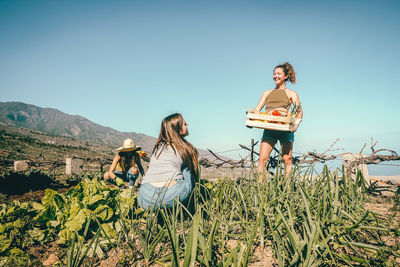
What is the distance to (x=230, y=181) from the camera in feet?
7.94

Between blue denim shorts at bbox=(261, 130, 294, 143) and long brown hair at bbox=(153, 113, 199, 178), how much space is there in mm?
1282

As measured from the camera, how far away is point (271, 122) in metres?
3.17

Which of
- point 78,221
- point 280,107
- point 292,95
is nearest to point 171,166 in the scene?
point 78,221

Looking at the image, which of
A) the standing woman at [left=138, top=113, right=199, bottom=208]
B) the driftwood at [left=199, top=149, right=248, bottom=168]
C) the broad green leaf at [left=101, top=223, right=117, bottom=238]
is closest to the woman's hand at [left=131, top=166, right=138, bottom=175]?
the driftwood at [left=199, top=149, right=248, bottom=168]

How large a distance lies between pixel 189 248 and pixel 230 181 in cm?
126

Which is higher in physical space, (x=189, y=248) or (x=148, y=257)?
(x=189, y=248)

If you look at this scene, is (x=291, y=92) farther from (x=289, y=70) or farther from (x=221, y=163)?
(x=221, y=163)

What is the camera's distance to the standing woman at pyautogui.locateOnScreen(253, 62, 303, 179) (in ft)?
11.1

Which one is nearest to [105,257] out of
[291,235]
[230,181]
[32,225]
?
[32,225]

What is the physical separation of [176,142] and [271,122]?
1426 mm

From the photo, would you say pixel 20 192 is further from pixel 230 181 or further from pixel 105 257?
pixel 230 181

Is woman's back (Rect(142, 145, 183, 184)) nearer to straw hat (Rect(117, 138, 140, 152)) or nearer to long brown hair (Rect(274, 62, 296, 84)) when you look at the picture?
long brown hair (Rect(274, 62, 296, 84))

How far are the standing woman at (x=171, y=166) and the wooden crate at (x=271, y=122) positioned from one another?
0.95 metres

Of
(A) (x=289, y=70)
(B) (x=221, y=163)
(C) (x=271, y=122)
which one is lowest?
(B) (x=221, y=163)
